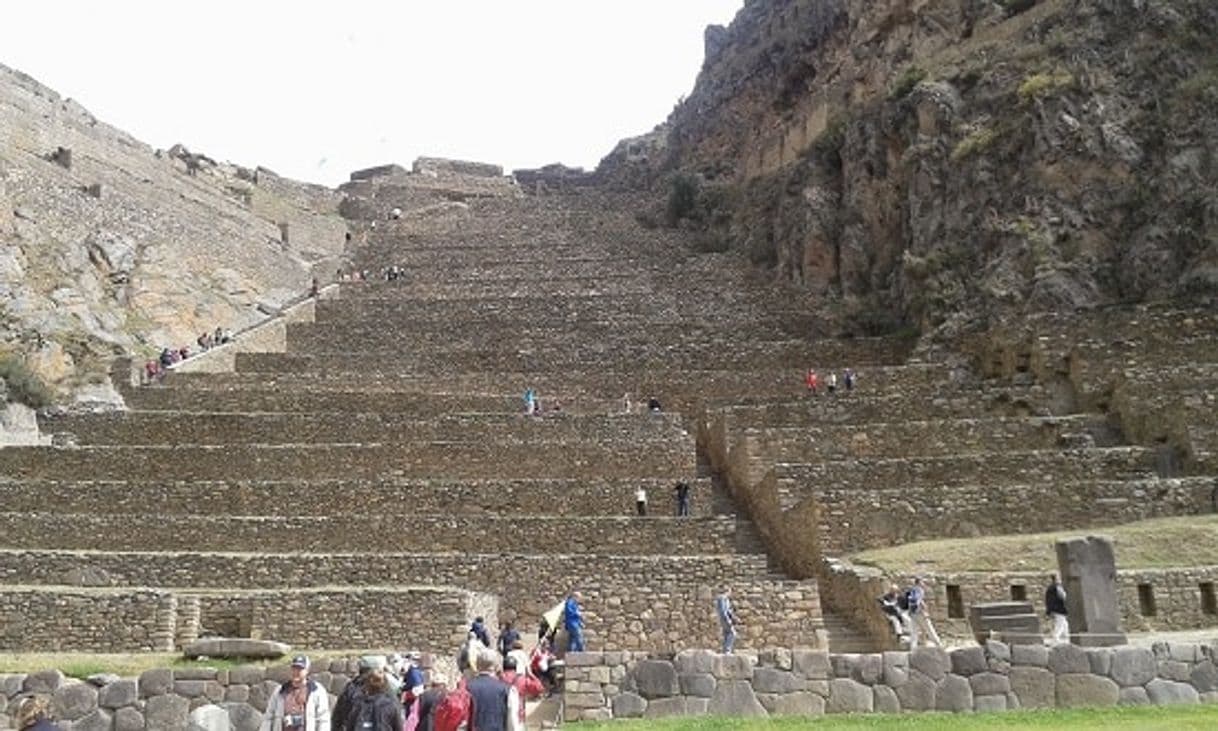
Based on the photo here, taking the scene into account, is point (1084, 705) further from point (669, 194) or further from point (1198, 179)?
point (669, 194)

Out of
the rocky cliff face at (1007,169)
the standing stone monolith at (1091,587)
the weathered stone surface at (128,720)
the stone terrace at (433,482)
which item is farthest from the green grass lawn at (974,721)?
the rocky cliff face at (1007,169)

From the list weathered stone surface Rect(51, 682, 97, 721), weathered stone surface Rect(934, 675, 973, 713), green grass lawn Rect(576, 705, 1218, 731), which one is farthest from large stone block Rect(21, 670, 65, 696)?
weathered stone surface Rect(934, 675, 973, 713)

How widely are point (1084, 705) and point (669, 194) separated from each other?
4662 centimetres

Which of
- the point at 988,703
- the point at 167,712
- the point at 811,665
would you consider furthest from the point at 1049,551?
the point at 167,712

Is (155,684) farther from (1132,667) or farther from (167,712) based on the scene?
(1132,667)

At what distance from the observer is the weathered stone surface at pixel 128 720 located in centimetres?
1223

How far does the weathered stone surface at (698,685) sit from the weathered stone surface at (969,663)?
260cm

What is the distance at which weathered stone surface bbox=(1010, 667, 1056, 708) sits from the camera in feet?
39.0

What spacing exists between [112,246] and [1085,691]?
36.3m

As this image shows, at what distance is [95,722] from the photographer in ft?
40.0

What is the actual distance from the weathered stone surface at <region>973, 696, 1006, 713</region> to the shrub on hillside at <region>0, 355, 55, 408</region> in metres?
26.2

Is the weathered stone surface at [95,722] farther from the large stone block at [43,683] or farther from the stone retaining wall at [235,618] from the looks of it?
the stone retaining wall at [235,618]

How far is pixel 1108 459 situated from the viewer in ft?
70.4

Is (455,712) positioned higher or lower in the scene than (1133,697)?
higher
